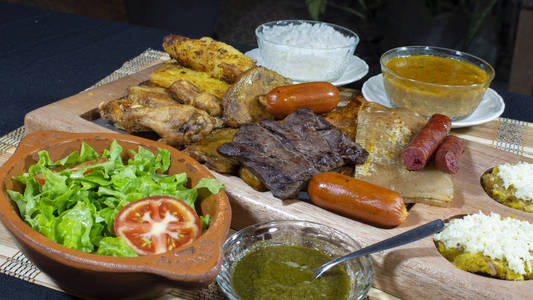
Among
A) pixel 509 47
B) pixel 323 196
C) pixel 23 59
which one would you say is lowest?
pixel 509 47

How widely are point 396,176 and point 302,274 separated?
0.82 m

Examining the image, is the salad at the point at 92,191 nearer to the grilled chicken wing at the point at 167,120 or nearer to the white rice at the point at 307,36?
the grilled chicken wing at the point at 167,120

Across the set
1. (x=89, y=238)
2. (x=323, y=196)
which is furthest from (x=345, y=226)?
(x=89, y=238)

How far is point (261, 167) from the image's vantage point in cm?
241

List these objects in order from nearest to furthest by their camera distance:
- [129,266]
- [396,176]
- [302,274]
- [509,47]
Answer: [129,266]
[302,274]
[396,176]
[509,47]

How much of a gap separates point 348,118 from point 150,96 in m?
1.22

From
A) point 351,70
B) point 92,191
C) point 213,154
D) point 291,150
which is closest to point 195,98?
point 213,154

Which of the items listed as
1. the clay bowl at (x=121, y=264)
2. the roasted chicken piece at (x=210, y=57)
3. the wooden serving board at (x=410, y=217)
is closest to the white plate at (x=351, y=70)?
the roasted chicken piece at (x=210, y=57)

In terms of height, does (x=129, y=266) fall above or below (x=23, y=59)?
above

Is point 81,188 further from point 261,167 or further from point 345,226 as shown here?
point 345,226

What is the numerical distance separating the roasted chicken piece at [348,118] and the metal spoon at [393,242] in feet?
3.12

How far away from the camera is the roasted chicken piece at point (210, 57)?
10.9 ft

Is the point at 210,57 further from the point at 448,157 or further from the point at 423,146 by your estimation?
the point at 448,157

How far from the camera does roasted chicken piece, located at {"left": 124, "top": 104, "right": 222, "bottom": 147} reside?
2758 mm
